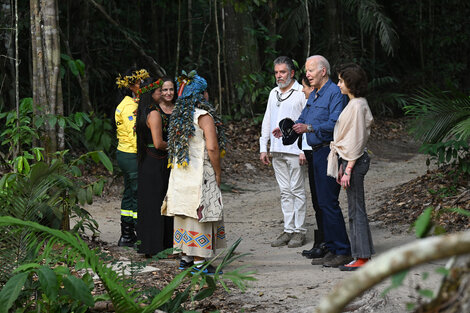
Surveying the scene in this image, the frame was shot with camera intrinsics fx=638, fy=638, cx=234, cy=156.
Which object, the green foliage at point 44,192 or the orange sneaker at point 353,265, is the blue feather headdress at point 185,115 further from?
the orange sneaker at point 353,265

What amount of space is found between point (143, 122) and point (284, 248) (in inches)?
79.0

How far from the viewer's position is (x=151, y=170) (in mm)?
6418

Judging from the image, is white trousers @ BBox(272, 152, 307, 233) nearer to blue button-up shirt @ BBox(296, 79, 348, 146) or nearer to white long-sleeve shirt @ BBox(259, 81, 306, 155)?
white long-sleeve shirt @ BBox(259, 81, 306, 155)

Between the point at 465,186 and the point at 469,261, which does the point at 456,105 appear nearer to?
the point at 465,186

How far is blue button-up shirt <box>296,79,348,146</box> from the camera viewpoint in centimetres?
580

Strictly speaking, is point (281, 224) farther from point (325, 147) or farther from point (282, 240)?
point (325, 147)

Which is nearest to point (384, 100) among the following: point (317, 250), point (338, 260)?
point (317, 250)

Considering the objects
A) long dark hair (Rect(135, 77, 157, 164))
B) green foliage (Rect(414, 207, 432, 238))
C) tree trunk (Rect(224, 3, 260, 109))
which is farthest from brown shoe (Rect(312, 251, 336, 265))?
tree trunk (Rect(224, 3, 260, 109))

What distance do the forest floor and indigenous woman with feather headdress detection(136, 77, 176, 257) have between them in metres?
0.25

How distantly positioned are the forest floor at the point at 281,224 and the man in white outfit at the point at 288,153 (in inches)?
10.0

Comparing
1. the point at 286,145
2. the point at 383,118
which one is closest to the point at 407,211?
the point at 286,145

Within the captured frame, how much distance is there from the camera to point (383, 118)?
56.7 ft

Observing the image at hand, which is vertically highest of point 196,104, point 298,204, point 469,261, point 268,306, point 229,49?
point 229,49

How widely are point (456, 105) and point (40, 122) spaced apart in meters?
4.71
